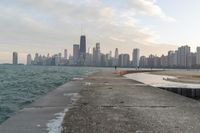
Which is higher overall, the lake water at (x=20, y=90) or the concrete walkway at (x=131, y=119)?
the concrete walkway at (x=131, y=119)

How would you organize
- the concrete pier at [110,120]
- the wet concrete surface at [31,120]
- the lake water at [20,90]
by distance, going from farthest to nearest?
the lake water at [20,90] < the concrete pier at [110,120] < the wet concrete surface at [31,120]

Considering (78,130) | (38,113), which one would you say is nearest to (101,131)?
(78,130)

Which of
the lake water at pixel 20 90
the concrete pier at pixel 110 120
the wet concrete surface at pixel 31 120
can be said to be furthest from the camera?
the lake water at pixel 20 90

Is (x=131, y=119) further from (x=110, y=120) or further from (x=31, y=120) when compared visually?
(x=31, y=120)

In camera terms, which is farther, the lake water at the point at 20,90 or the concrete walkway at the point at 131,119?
the lake water at the point at 20,90

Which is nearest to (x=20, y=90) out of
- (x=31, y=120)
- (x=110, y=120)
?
(x=31, y=120)

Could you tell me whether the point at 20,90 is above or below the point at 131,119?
below

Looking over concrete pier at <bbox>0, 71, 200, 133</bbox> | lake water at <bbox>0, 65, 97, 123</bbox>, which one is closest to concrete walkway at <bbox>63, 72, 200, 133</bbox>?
concrete pier at <bbox>0, 71, 200, 133</bbox>

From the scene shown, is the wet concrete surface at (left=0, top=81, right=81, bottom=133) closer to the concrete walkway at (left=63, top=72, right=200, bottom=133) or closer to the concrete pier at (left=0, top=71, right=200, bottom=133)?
the concrete pier at (left=0, top=71, right=200, bottom=133)

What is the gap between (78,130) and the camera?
902 cm

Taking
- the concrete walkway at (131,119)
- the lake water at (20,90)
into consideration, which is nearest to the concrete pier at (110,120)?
the concrete walkway at (131,119)

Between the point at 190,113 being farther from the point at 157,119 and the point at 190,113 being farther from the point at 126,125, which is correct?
the point at 126,125

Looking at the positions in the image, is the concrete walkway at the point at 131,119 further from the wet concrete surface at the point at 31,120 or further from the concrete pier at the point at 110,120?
the wet concrete surface at the point at 31,120

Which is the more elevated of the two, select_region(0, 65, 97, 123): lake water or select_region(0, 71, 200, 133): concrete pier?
select_region(0, 71, 200, 133): concrete pier
